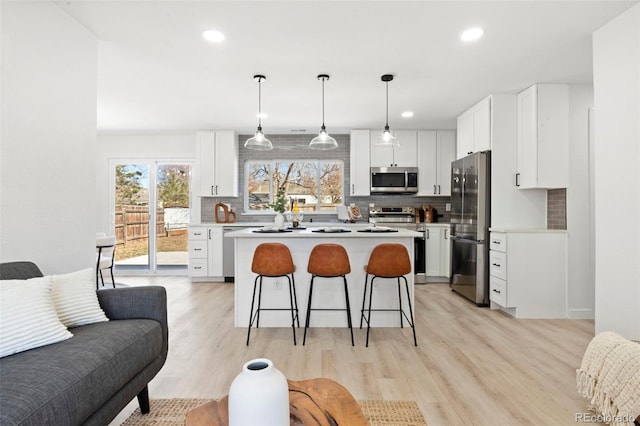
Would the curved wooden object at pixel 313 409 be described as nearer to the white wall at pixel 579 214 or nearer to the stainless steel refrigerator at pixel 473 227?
the stainless steel refrigerator at pixel 473 227

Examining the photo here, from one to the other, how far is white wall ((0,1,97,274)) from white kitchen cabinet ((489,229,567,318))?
409 cm

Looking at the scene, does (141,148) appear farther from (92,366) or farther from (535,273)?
(535,273)

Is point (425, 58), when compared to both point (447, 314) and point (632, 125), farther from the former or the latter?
point (447, 314)

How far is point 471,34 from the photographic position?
2.68 meters

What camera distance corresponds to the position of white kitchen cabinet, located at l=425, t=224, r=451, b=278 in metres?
5.54

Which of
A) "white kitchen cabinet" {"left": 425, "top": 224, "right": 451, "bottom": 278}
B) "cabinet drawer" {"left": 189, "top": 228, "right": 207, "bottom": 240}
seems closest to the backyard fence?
"cabinet drawer" {"left": 189, "top": 228, "right": 207, "bottom": 240}

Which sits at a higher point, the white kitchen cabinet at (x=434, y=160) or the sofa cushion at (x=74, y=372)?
the white kitchen cabinet at (x=434, y=160)

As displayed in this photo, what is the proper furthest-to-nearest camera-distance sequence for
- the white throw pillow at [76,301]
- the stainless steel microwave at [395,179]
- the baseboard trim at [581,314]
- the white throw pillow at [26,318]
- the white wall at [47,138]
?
the stainless steel microwave at [395,179] < the baseboard trim at [581,314] < the white wall at [47,138] < the white throw pillow at [76,301] < the white throw pillow at [26,318]

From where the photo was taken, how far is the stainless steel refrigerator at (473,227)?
4168mm

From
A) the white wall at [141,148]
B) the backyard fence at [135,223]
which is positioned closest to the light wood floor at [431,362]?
the backyard fence at [135,223]

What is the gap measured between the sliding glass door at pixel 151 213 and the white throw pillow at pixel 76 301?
4.55m

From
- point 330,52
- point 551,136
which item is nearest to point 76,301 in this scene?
point 330,52

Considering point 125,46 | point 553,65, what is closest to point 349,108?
point 553,65

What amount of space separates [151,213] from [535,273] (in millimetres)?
6047
